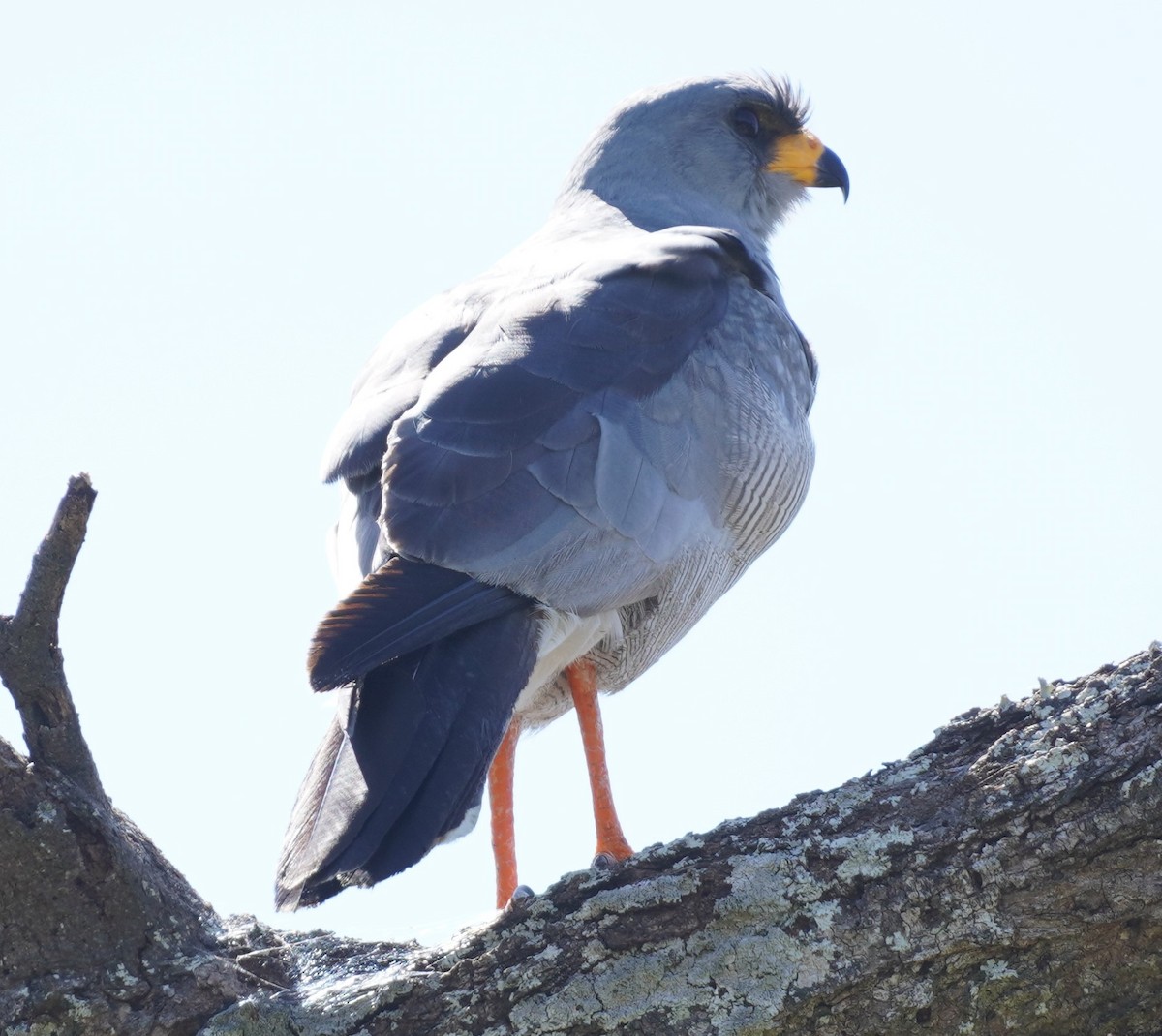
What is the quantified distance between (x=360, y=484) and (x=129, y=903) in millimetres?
1577

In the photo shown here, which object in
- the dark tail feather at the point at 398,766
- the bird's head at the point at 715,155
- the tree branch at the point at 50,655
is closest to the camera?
the tree branch at the point at 50,655

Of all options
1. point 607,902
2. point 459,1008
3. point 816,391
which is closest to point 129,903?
point 459,1008

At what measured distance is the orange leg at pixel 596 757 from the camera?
5094 mm

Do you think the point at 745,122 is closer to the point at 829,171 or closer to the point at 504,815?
the point at 829,171

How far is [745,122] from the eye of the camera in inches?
290

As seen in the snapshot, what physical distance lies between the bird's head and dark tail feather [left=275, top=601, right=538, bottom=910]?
11.3ft

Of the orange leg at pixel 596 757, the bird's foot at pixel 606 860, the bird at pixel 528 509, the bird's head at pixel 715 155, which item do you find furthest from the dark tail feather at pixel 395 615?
the bird's head at pixel 715 155

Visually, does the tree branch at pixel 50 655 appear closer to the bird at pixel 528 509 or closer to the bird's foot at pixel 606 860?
the bird at pixel 528 509

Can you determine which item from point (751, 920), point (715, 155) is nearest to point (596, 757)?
point (751, 920)

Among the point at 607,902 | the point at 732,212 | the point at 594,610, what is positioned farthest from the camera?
the point at 732,212

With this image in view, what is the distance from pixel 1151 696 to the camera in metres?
3.36

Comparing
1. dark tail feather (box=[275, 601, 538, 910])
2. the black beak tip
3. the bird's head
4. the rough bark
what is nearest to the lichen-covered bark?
the rough bark

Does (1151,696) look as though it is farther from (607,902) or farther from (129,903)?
(129,903)

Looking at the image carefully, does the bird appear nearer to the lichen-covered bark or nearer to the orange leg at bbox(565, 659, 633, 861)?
the orange leg at bbox(565, 659, 633, 861)
